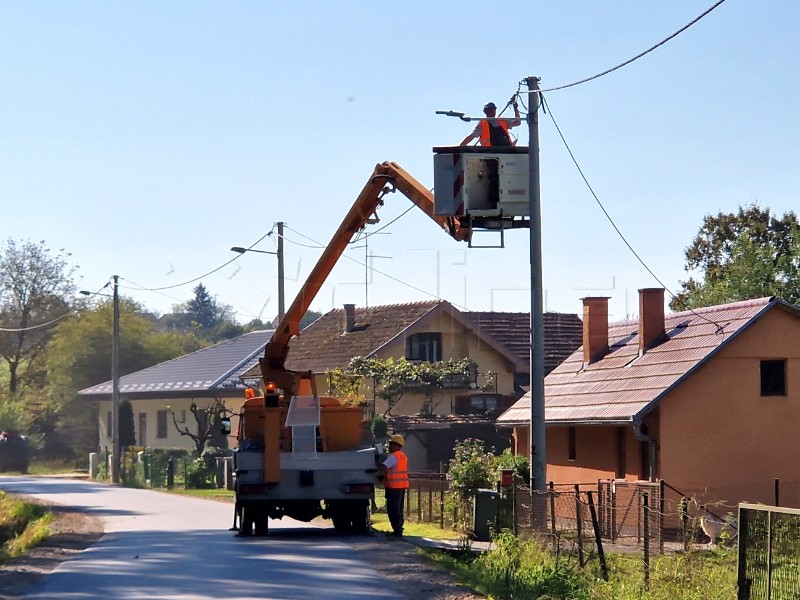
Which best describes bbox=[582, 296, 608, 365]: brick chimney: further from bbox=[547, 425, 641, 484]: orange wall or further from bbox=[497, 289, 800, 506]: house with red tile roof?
bbox=[497, 289, 800, 506]: house with red tile roof

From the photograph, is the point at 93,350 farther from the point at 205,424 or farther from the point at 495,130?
the point at 495,130

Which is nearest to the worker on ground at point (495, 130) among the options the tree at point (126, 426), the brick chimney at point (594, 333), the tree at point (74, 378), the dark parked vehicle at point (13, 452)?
the brick chimney at point (594, 333)

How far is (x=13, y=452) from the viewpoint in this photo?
62.5 metres

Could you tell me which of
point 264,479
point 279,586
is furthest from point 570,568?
point 264,479

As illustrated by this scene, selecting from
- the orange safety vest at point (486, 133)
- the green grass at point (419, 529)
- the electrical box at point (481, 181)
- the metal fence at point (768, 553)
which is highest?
the orange safety vest at point (486, 133)

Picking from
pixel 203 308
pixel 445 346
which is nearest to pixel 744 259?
pixel 445 346

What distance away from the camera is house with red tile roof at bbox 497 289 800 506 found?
2780 centimetres

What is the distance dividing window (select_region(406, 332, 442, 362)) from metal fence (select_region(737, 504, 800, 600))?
3633cm

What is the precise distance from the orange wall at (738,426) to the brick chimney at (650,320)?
336cm

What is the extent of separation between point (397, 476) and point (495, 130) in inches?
235

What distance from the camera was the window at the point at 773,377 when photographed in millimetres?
28859

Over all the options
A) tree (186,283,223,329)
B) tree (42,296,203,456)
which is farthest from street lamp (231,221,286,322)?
tree (186,283,223,329)

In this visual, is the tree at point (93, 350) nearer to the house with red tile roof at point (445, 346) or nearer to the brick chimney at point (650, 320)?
the house with red tile roof at point (445, 346)

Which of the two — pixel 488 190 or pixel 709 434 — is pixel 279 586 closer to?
pixel 488 190
